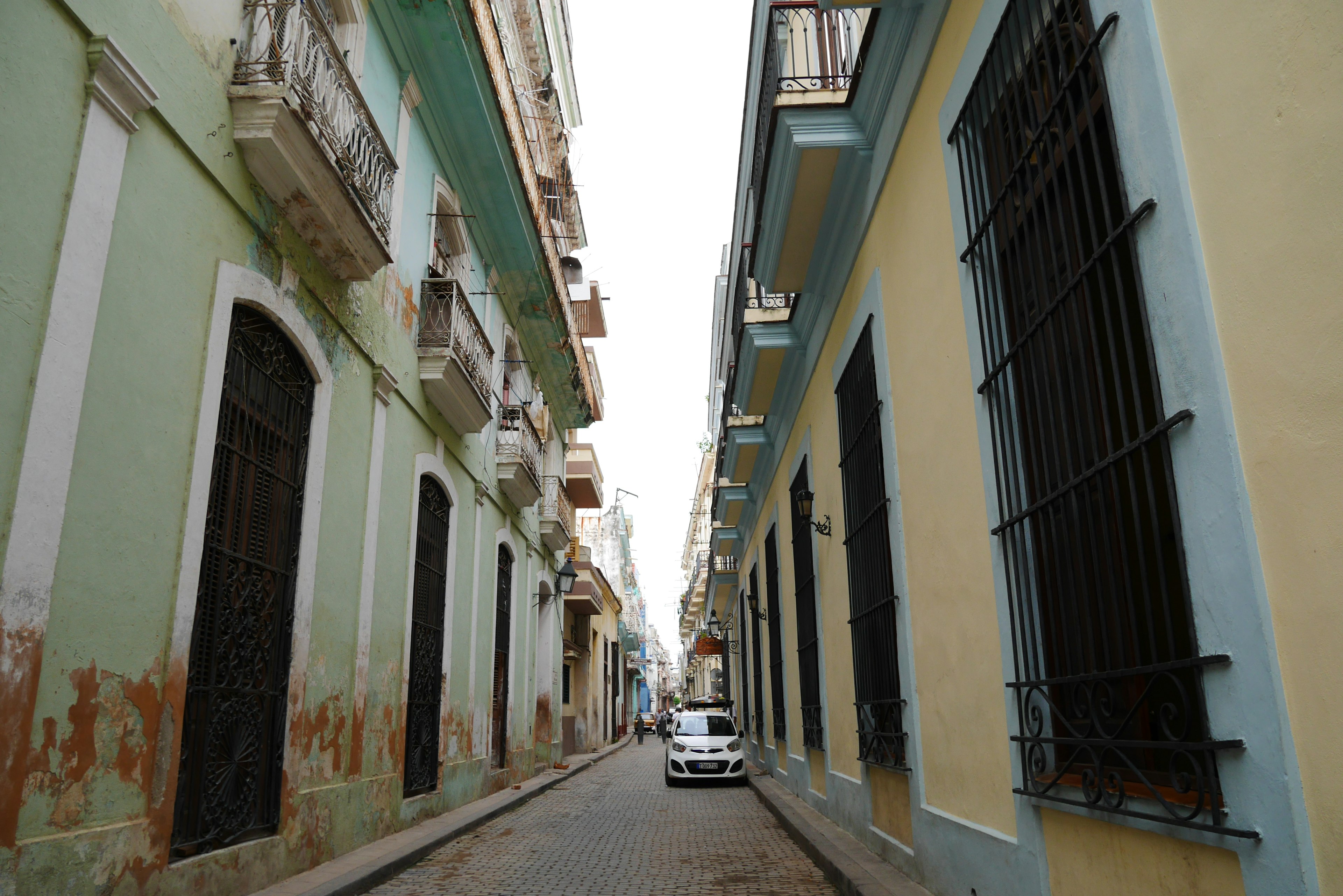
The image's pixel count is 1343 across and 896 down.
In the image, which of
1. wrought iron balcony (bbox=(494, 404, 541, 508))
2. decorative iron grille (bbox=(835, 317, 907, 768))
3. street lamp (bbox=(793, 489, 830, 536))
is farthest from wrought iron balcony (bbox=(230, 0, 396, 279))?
wrought iron balcony (bbox=(494, 404, 541, 508))

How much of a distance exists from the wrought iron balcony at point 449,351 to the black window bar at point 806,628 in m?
4.09

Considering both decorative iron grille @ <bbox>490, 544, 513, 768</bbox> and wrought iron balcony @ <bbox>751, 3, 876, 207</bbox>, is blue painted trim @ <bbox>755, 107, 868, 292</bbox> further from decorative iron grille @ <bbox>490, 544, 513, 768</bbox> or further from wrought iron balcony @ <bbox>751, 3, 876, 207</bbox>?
decorative iron grille @ <bbox>490, 544, 513, 768</bbox>

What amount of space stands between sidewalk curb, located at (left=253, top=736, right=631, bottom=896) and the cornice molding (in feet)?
Result: 15.4

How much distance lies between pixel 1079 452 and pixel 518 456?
440 inches

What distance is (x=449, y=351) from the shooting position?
9805 mm

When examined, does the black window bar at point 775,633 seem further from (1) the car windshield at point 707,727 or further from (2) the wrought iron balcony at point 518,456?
(2) the wrought iron balcony at point 518,456

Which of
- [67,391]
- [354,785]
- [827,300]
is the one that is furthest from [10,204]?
[827,300]

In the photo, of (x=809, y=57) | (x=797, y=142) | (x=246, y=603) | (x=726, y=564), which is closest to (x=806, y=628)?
(x=797, y=142)

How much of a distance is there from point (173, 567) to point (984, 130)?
16.3ft

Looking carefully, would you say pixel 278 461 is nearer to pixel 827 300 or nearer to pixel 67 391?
pixel 67 391

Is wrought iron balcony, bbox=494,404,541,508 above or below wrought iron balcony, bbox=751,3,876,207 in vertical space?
below

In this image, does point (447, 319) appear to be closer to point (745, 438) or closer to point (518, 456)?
point (518, 456)

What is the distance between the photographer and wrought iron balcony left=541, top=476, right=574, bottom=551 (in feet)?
58.5

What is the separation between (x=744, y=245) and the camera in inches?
444
